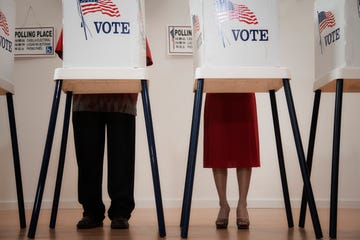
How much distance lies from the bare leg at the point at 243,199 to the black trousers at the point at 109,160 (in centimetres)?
48

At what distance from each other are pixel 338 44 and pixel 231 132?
1.97ft

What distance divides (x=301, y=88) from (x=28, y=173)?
6.77 feet

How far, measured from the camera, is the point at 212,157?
2016 mm

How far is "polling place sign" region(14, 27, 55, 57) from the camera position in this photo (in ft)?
10.4

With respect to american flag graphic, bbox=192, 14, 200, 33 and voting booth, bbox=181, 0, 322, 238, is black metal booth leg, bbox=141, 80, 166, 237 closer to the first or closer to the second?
voting booth, bbox=181, 0, 322, 238

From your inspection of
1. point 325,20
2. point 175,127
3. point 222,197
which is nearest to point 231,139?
point 222,197

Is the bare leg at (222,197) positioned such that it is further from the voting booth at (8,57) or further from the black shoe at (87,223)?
the voting booth at (8,57)

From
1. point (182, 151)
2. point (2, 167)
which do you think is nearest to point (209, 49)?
point (182, 151)

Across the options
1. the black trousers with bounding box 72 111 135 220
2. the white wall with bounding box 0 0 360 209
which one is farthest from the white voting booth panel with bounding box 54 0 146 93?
the white wall with bounding box 0 0 360 209

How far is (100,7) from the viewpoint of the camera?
1.65 metres

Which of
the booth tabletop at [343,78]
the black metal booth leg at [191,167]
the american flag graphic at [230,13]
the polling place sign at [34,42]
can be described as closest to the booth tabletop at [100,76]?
the black metal booth leg at [191,167]

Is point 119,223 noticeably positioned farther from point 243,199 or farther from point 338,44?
point 338,44

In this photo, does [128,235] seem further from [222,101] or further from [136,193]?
[136,193]

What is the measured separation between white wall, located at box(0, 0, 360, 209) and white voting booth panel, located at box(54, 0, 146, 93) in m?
1.54
